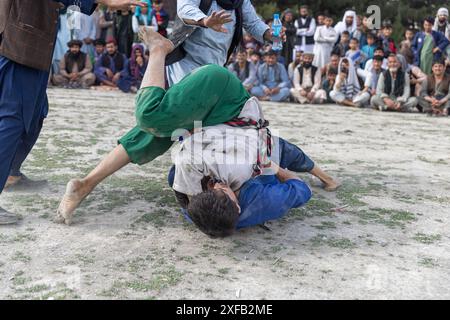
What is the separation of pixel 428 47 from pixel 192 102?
8645 mm

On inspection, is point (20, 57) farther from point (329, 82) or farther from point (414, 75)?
point (414, 75)

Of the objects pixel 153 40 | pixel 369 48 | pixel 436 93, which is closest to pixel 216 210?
pixel 153 40

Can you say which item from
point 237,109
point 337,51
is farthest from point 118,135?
point 337,51

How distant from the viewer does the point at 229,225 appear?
2711 mm

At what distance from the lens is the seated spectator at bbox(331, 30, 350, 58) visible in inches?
422

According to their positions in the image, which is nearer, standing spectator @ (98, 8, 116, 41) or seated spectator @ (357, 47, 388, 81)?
seated spectator @ (357, 47, 388, 81)

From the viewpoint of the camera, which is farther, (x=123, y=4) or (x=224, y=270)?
(x=123, y=4)

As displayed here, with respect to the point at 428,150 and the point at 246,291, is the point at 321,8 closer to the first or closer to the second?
the point at 428,150

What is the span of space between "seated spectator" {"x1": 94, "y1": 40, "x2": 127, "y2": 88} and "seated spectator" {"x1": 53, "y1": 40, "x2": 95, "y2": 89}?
196 mm

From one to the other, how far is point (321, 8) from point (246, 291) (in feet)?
47.8

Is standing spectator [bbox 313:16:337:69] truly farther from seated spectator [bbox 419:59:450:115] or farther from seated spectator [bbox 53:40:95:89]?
seated spectator [bbox 53:40:95:89]

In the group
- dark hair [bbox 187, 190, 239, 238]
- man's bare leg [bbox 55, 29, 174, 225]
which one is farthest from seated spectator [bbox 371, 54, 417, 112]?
dark hair [bbox 187, 190, 239, 238]

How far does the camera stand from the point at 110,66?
10891mm
